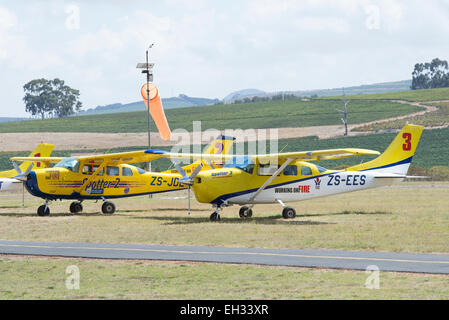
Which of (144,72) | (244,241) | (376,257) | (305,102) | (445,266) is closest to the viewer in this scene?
(445,266)

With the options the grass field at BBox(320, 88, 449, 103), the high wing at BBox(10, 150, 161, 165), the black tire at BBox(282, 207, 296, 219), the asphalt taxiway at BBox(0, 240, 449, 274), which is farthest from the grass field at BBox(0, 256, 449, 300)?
the grass field at BBox(320, 88, 449, 103)

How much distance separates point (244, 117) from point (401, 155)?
108 m

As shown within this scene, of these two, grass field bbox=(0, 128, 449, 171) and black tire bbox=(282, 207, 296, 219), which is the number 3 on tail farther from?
grass field bbox=(0, 128, 449, 171)

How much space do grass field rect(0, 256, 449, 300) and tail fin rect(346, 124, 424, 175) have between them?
1527 cm

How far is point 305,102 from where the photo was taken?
152625 millimetres

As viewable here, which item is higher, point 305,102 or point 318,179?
point 305,102

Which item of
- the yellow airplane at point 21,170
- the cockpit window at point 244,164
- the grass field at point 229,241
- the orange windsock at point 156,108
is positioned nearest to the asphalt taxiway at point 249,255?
the grass field at point 229,241

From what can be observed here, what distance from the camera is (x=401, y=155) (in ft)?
98.7

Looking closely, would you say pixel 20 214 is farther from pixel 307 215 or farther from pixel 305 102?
pixel 305 102

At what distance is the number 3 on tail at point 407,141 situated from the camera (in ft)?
98.2

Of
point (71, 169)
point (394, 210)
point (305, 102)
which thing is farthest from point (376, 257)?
point (305, 102)

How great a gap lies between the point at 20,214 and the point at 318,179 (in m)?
13.9

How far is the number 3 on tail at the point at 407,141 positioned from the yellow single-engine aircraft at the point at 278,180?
0.04 meters
